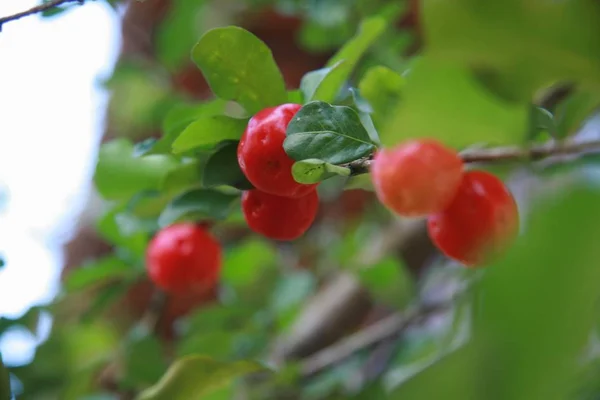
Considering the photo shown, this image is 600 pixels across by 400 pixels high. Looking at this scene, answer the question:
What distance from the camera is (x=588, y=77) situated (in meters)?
0.26

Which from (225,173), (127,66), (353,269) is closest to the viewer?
(225,173)

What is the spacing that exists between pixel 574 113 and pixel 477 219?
112 mm

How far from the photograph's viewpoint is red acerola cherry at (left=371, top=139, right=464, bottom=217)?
0.95ft

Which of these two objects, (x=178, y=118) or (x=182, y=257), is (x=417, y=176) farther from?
(x=182, y=257)

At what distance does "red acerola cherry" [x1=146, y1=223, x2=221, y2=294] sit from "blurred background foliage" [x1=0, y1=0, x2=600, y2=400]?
0.12 feet

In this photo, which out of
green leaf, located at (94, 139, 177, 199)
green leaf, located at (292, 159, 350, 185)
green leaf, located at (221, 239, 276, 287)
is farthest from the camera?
green leaf, located at (221, 239, 276, 287)

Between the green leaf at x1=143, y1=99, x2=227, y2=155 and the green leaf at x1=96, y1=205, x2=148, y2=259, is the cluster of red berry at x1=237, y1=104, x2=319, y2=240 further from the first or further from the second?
the green leaf at x1=96, y1=205, x2=148, y2=259

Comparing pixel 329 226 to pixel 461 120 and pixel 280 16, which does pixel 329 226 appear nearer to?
pixel 280 16

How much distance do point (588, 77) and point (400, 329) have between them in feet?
2.38

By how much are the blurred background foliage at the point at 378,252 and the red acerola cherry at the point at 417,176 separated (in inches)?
1.1

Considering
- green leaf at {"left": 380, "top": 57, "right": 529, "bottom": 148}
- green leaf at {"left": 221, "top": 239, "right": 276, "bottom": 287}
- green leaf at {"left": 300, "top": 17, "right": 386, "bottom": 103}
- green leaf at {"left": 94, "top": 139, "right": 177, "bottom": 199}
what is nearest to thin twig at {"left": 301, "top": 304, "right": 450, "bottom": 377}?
green leaf at {"left": 221, "top": 239, "right": 276, "bottom": 287}

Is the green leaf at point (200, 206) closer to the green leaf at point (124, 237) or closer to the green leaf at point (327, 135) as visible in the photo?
the green leaf at point (327, 135)

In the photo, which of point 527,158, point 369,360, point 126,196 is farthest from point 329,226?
point 527,158

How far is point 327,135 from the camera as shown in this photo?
38cm
